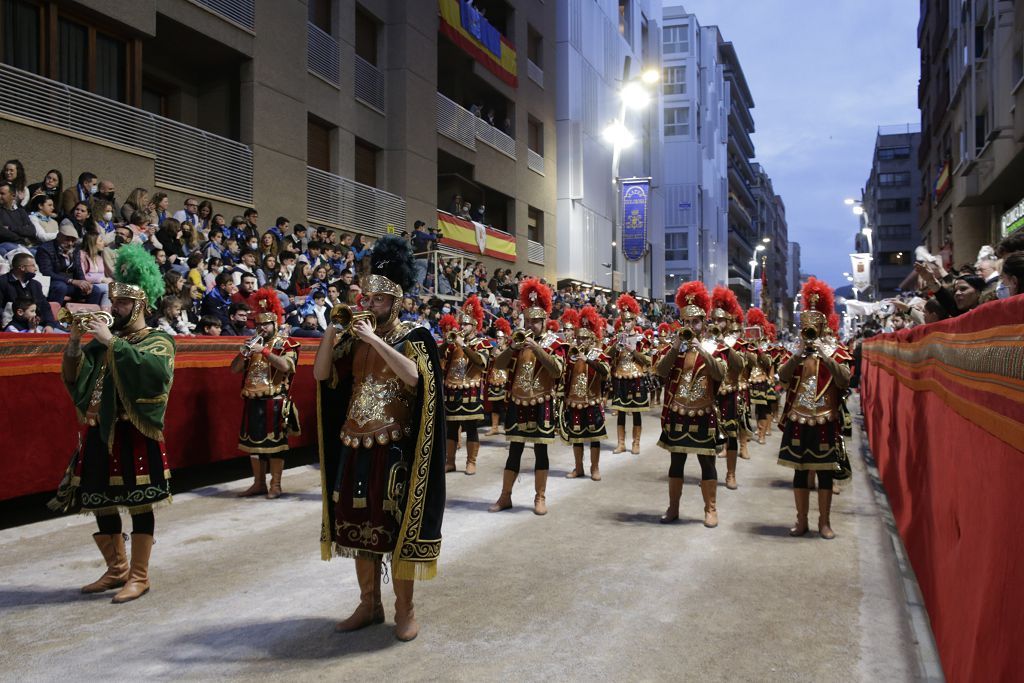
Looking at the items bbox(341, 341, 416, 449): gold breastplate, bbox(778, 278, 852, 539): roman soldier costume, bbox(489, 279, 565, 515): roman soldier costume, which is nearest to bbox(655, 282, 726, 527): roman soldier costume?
bbox(778, 278, 852, 539): roman soldier costume

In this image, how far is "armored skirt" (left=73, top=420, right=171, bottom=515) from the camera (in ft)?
17.7

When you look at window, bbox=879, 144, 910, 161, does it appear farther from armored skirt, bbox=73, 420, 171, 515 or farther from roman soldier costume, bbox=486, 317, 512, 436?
armored skirt, bbox=73, 420, 171, 515

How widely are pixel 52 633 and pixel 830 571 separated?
559cm

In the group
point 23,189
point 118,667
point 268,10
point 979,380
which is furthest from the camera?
point 268,10

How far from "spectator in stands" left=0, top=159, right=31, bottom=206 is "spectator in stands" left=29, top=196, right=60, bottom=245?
162 mm

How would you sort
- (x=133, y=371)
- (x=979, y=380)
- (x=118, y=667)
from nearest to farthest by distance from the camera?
(x=979, y=380) → (x=118, y=667) → (x=133, y=371)

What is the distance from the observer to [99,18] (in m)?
14.2

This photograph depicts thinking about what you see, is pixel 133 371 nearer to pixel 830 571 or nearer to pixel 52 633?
pixel 52 633

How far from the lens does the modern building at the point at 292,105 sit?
1347cm

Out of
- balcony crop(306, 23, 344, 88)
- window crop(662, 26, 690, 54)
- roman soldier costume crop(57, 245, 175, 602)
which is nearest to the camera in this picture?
roman soldier costume crop(57, 245, 175, 602)

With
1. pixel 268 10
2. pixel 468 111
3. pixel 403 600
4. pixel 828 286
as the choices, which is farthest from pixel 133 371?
pixel 468 111

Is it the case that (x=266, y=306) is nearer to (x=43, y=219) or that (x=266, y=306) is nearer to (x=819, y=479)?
(x=43, y=219)

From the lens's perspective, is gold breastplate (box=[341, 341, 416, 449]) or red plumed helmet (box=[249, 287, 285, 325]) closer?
gold breastplate (box=[341, 341, 416, 449])

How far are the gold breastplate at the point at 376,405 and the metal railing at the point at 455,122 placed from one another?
2141 centimetres
